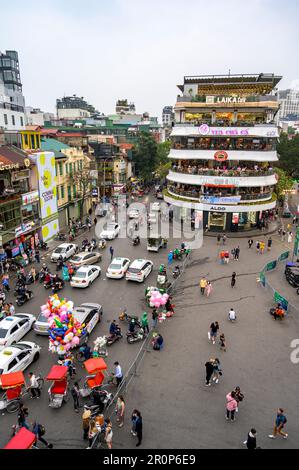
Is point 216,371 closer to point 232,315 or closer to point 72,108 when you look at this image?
point 232,315

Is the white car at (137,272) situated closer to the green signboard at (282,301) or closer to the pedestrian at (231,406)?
the green signboard at (282,301)

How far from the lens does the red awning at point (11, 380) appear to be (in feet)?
45.8

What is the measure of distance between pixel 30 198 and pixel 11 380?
71.4 feet

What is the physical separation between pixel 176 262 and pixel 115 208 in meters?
25.2

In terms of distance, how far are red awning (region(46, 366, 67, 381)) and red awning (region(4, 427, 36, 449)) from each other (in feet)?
9.28

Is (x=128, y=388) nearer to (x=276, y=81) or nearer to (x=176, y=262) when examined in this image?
(x=176, y=262)

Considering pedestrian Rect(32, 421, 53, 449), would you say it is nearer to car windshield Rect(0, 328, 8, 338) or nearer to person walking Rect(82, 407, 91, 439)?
person walking Rect(82, 407, 91, 439)

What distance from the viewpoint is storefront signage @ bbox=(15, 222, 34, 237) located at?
30484 mm

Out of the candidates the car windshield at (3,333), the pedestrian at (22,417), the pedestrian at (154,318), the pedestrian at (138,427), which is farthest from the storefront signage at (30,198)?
the pedestrian at (138,427)

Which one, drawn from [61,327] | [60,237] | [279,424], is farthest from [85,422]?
[60,237]

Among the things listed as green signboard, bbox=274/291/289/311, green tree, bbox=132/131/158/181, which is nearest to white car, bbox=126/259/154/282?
green signboard, bbox=274/291/289/311

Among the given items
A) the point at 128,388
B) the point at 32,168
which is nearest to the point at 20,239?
the point at 32,168

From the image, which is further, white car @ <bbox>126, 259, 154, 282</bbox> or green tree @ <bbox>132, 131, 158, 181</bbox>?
green tree @ <bbox>132, 131, 158, 181</bbox>

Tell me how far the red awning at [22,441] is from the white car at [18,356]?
431cm
